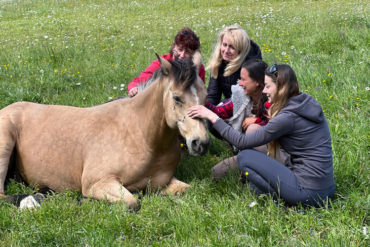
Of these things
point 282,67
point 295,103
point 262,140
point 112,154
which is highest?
point 282,67

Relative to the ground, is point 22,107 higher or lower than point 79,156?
higher

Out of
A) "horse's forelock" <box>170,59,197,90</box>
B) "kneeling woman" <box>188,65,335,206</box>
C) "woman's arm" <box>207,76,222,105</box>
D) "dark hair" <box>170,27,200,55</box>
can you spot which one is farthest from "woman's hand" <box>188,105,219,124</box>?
"woman's arm" <box>207,76,222,105</box>

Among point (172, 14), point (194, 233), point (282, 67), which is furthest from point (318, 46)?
point (172, 14)

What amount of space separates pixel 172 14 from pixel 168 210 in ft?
44.7

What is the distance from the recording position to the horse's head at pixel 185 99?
3779mm

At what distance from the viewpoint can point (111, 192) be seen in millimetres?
4266

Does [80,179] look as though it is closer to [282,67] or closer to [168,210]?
[168,210]

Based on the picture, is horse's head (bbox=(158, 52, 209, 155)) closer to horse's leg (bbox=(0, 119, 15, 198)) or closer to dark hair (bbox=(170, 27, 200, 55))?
dark hair (bbox=(170, 27, 200, 55))

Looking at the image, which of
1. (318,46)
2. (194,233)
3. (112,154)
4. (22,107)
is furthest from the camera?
(318,46)

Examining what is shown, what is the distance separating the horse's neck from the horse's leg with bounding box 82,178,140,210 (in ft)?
2.04

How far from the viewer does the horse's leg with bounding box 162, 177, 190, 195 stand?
4578 mm

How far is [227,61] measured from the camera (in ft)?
19.0

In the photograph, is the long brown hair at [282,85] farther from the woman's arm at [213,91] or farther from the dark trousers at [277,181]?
the woman's arm at [213,91]

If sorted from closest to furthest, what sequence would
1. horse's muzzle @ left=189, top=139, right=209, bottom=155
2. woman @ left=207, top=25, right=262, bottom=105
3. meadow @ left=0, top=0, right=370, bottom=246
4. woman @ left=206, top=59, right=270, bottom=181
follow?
meadow @ left=0, top=0, right=370, bottom=246
horse's muzzle @ left=189, top=139, right=209, bottom=155
woman @ left=206, top=59, right=270, bottom=181
woman @ left=207, top=25, right=262, bottom=105
